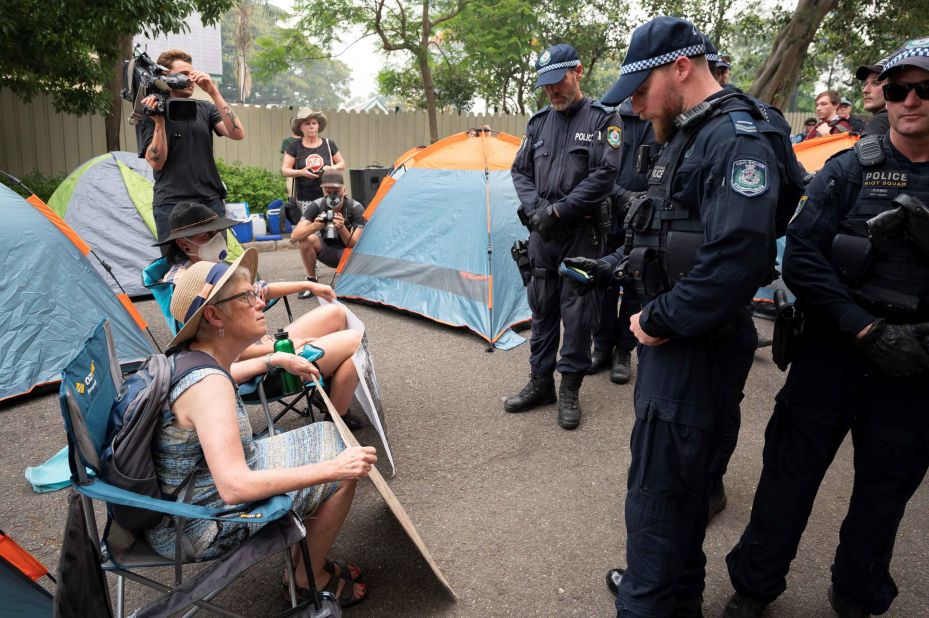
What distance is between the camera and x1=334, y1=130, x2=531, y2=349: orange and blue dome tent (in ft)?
17.6

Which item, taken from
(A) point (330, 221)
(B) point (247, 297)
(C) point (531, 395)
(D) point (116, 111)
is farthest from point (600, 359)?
(D) point (116, 111)

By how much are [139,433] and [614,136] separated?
2.95 metres

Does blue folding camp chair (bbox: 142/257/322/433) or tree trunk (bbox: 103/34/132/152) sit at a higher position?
tree trunk (bbox: 103/34/132/152)

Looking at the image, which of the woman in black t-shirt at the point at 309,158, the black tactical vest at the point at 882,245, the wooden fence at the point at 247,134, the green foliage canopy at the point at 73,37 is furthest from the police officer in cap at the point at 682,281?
the wooden fence at the point at 247,134

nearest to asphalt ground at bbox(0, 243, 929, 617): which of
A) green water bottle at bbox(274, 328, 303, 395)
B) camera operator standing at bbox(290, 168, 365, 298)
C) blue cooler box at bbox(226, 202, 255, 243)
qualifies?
green water bottle at bbox(274, 328, 303, 395)

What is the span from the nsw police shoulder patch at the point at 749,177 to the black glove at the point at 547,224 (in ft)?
6.62

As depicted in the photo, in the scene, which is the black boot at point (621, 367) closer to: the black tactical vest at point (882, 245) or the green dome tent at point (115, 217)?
the black tactical vest at point (882, 245)

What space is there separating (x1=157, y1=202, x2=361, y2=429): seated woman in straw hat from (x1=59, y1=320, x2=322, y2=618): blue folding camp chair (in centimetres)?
95

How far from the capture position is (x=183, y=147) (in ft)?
13.1

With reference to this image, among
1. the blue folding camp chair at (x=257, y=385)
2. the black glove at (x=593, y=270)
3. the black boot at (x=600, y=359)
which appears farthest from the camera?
the black boot at (x=600, y=359)

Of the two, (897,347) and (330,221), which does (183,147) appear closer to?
(330,221)

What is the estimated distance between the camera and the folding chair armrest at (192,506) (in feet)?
5.61

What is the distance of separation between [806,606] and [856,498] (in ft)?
1.77

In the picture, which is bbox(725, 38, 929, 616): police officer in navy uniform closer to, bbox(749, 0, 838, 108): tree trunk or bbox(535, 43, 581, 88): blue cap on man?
bbox(535, 43, 581, 88): blue cap on man
